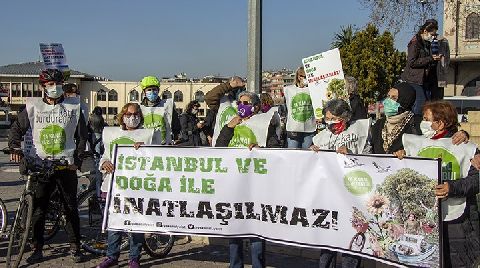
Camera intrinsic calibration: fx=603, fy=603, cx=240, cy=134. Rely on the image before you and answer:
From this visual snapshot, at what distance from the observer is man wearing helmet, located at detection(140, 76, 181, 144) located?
7051 millimetres

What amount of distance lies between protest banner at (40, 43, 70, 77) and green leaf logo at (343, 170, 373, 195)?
7.12m

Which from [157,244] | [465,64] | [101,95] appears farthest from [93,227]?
[101,95]

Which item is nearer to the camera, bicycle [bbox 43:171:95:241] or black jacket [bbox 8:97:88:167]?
black jacket [bbox 8:97:88:167]

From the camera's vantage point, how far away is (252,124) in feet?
19.3

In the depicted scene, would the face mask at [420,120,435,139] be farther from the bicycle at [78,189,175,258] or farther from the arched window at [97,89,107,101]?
the arched window at [97,89,107,101]

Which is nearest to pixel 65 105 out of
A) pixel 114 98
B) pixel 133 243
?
pixel 133 243

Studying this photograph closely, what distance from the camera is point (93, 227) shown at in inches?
289

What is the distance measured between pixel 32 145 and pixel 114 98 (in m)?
111

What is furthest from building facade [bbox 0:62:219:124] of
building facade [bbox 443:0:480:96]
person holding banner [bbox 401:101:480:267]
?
person holding banner [bbox 401:101:480:267]

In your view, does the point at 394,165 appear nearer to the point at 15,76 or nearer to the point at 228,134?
the point at 228,134

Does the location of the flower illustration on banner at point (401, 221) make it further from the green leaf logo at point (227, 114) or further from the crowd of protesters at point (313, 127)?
the green leaf logo at point (227, 114)

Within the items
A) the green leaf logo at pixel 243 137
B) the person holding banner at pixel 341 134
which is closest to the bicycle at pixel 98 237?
the green leaf logo at pixel 243 137

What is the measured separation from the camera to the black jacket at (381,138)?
16.6ft

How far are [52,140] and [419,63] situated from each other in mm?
4391
